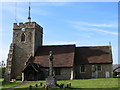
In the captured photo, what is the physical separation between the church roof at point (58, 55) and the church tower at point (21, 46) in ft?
5.89

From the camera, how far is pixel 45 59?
138 ft

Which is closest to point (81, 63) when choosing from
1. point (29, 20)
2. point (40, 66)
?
point (40, 66)

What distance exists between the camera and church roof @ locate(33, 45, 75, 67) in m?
40.5

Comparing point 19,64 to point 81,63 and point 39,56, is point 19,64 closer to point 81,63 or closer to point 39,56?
point 39,56

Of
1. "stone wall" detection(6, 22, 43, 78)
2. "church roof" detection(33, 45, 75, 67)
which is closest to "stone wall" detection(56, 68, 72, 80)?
"church roof" detection(33, 45, 75, 67)

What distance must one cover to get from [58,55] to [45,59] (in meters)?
2.76

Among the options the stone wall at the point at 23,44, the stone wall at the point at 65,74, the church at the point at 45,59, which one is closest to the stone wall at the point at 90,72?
the church at the point at 45,59

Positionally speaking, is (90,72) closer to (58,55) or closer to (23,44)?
(58,55)

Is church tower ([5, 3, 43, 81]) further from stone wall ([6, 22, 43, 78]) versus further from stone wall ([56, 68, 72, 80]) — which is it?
stone wall ([56, 68, 72, 80])

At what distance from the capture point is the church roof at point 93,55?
4125cm

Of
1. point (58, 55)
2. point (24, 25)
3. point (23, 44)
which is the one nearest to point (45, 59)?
point (58, 55)

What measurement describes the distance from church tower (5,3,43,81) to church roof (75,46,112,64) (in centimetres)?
946

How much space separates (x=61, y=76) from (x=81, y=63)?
471 centimetres

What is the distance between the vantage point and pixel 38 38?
155ft
